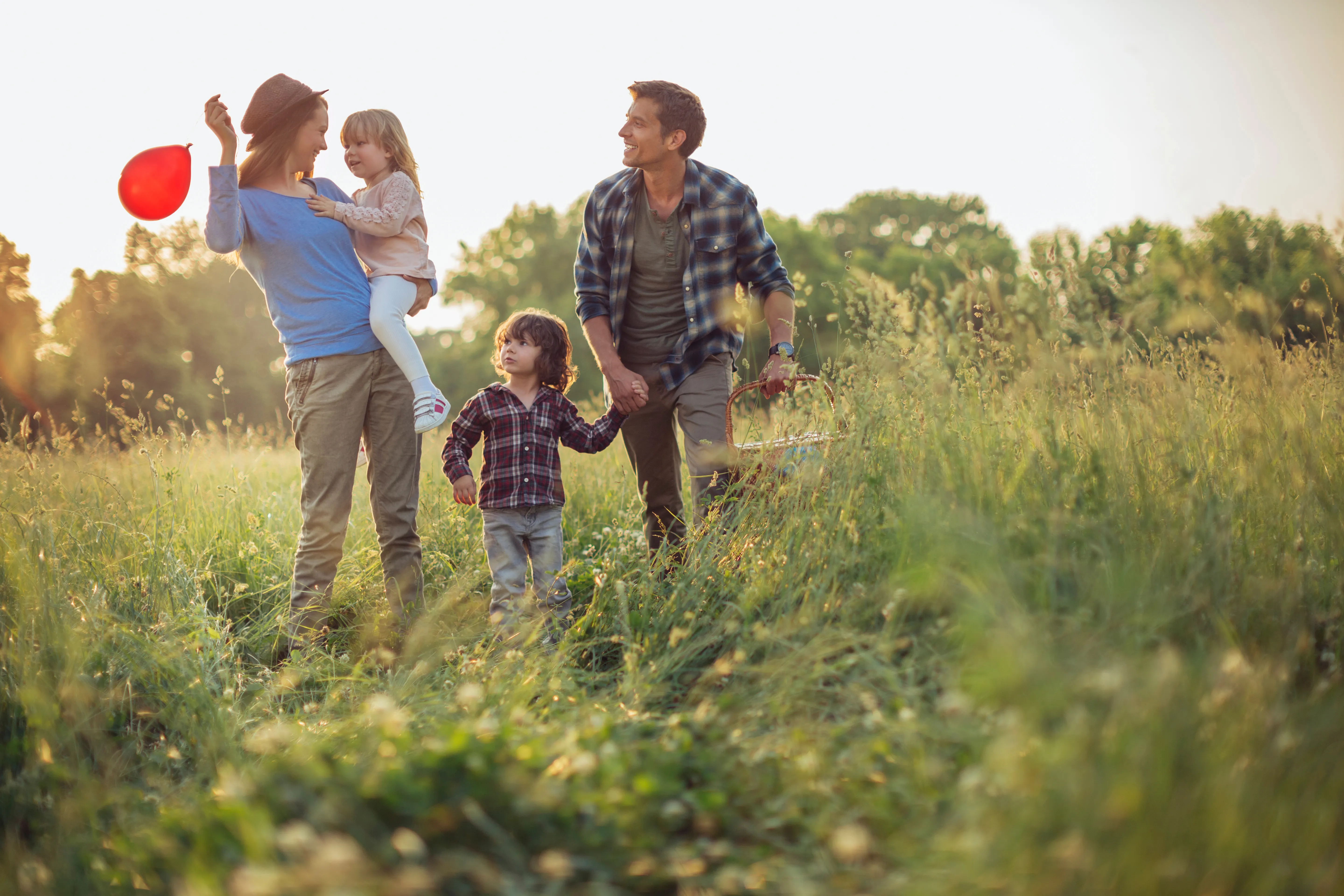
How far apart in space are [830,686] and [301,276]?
9.01 feet

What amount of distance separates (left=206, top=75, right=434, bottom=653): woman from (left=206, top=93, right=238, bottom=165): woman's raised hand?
30mm

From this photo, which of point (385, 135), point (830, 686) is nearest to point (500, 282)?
point (385, 135)

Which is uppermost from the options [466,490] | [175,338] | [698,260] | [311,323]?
[175,338]

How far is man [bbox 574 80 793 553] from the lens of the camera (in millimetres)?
3906

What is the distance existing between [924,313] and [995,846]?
2.67 metres

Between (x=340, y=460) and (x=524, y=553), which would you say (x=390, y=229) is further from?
(x=524, y=553)

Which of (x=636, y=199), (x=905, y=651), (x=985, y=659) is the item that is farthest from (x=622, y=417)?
(x=985, y=659)

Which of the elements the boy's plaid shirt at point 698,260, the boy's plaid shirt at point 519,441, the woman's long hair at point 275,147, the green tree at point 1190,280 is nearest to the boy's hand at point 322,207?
the woman's long hair at point 275,147

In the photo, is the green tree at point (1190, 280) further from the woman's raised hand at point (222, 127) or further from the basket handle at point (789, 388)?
the woman's raised hand at point (222, 127)

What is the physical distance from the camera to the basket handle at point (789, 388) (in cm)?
334

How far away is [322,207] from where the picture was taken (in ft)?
12.0

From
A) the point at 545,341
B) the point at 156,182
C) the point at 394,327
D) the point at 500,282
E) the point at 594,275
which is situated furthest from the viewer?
the point at 500,282

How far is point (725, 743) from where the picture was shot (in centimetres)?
189

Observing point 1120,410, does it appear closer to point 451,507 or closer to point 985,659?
point 985,659
